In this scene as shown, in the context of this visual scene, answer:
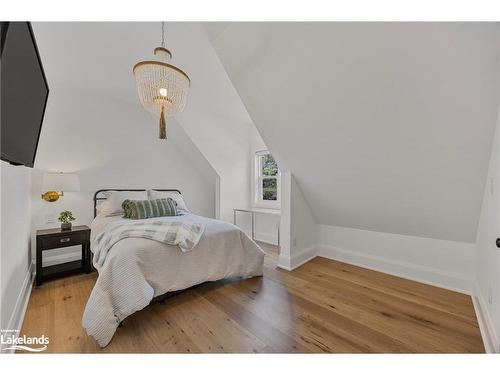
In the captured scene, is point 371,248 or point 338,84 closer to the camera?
point 338,84

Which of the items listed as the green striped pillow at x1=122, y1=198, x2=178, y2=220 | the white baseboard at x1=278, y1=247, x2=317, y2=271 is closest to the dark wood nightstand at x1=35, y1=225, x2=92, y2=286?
the green striped pillow at x1=122, y1=198, x2=178, y2=220

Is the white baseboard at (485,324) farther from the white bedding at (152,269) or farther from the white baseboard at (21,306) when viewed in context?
the white baseboard at (21,306)

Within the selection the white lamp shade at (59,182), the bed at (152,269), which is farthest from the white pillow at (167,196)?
the white lamp shade at (59,182)

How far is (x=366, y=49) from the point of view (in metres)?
1.37

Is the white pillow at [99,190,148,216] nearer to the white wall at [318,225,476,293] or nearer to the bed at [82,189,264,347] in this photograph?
the bed at [82,189,264,347]

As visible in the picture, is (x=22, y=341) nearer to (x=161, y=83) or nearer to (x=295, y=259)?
(x=161, y=83)

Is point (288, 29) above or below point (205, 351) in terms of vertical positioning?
above

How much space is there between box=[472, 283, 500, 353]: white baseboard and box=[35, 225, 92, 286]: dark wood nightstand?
12.0ft

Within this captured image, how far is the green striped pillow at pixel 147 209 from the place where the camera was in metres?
2.61

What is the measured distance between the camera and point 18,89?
32.7 inches

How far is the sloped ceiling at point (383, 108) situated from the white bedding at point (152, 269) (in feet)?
4.11

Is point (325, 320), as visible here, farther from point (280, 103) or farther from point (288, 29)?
point (288, 29)
